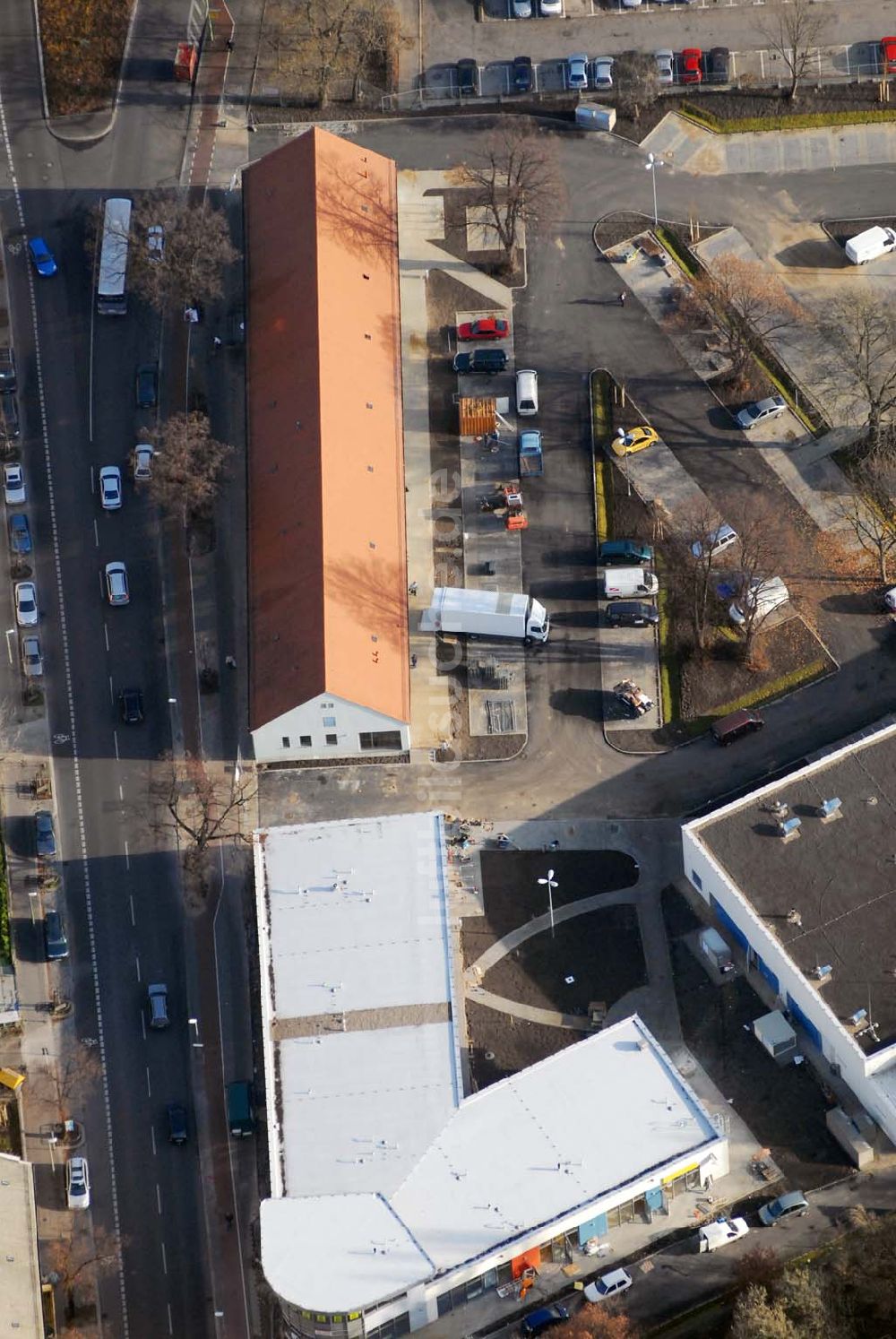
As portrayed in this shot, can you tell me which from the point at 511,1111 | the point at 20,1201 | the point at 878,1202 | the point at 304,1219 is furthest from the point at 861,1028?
the point at 20,1201

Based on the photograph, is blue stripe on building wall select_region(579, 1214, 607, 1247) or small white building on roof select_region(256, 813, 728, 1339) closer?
small white building on roof select_region(256, 813, 728, 1339)

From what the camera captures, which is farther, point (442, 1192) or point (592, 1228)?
point (592, 1228)

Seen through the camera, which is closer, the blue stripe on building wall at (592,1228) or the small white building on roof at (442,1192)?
the small white building on roof at (442,1192)

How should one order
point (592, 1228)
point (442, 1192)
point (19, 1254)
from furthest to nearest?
point (592, 1228)
point (442, 1192)
point (19, 1254)

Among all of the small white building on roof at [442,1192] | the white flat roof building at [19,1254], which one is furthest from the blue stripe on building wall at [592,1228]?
the white flat roof building at [19,1254]

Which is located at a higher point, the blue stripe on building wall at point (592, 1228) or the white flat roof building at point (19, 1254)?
the white flat roof building at point (19, 1254)

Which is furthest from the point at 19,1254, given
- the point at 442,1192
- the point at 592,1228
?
the point at 592,1228

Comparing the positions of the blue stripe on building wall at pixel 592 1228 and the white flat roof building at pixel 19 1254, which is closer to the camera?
the white flat roof building at pixel 19 1254

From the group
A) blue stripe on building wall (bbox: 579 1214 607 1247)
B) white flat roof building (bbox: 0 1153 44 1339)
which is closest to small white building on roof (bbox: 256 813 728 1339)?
blue stripe on building wall (bbox: 579 1214 607 1247)

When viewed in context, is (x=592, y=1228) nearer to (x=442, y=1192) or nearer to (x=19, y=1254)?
(x=442, y=1192)

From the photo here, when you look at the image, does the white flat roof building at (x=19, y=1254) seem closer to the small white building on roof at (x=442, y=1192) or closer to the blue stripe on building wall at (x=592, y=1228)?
the small white building on roof at (x=442, y=1192)

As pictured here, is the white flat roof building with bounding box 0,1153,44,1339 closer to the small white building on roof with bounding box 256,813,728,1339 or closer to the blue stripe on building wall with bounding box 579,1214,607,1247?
the small white building on roof with bounding box 256,813,728,1339

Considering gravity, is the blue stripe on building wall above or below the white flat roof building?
below
